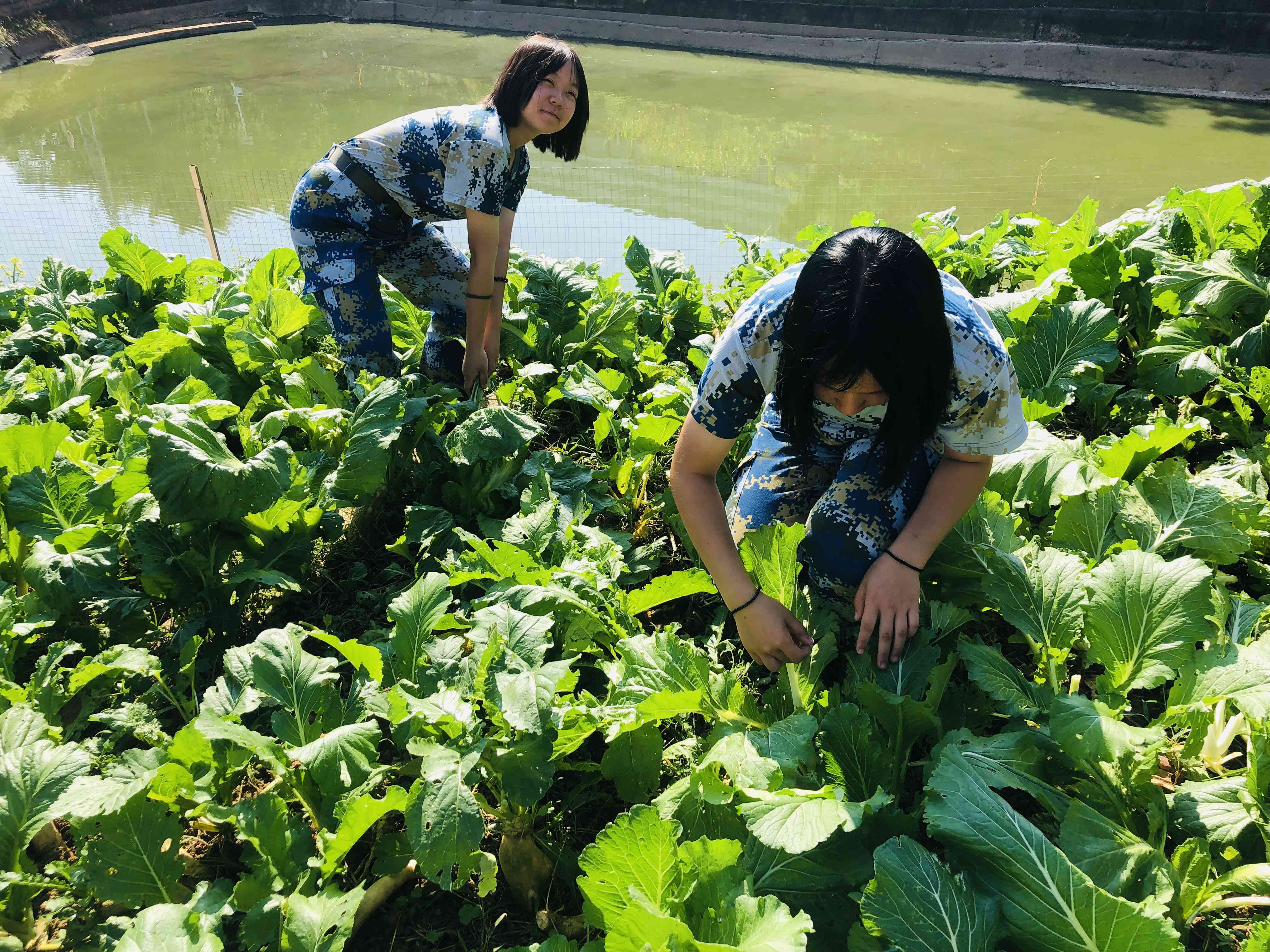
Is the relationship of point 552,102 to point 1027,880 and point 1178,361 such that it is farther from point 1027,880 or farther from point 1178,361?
point 1027,880

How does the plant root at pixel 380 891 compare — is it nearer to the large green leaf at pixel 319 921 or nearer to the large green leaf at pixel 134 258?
the large green leaf at pixel 319 921

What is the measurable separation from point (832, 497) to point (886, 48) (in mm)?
15112

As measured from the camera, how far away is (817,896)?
157 cm

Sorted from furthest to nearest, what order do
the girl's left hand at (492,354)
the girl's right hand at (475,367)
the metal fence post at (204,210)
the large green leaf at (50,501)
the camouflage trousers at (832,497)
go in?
the metal fence post at (204,210) < the girl's left hand at (492,354) < the girl's right hand at (475,367) < the large green leaf at (50,501) < the camouflage trousers at (832,497)

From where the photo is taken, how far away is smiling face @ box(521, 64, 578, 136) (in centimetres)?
292

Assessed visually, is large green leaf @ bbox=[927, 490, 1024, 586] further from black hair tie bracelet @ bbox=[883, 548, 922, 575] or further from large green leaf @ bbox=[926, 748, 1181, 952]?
large green leaf @ bbox=[926, 748, 1181, 952]

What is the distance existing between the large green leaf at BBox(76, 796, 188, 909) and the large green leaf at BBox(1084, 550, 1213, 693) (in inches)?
75.9

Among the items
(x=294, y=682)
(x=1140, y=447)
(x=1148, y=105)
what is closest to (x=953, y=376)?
(x=1140, y=447)

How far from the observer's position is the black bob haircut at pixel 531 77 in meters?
2.91

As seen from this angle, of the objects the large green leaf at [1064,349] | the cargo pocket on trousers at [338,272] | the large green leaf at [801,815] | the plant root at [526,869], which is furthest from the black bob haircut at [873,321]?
the cargo pocket on trousers at [338,272]

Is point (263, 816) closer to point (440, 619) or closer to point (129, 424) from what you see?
point (440, 619)

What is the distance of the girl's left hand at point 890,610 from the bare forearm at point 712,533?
0.86ft

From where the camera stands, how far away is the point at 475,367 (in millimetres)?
3123

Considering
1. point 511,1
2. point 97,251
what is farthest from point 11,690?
point 511,1
